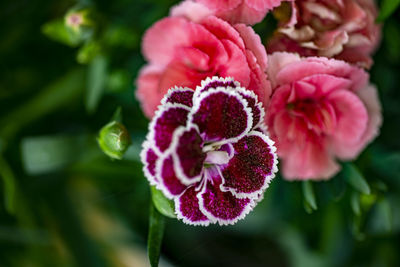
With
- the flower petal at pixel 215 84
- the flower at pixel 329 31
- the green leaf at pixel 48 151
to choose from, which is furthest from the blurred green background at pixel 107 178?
the flower petal at pixel 215 84

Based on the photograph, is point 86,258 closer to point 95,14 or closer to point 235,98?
point 95,14

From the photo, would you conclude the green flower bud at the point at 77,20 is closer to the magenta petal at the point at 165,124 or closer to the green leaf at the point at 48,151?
the green leaf at the point at 48,151

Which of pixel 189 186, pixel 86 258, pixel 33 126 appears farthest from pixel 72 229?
pixel 189 186

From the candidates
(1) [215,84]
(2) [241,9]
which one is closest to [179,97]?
(1) [215,84]

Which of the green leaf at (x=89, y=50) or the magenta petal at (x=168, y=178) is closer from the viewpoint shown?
the magenta petal at (x=168, y=178)

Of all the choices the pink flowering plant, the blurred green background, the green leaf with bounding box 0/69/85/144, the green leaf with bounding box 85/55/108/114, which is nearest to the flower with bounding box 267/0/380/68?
the pink flowering plant

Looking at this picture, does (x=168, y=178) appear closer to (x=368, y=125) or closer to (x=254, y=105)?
(x=254, y=105)

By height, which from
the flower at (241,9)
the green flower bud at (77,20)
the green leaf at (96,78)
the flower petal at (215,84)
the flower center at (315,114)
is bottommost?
the green leaf at (96,78)

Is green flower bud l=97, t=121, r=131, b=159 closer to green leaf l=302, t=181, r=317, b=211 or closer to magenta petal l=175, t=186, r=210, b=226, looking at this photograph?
magenta petal l=175, t=186, r=210, b=226
